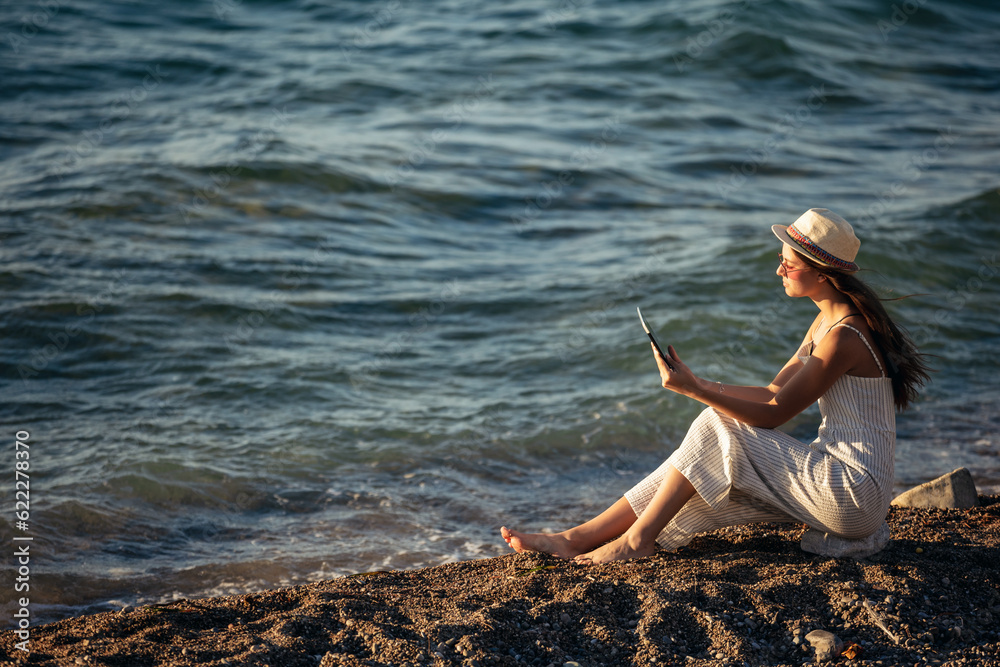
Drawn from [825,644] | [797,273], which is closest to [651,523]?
[825,644]

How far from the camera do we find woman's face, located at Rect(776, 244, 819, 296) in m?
3.44

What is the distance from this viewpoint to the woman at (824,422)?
3350mm

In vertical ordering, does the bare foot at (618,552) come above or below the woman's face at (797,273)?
below

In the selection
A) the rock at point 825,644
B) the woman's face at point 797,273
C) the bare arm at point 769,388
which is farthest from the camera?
the bare arm at point 769,388

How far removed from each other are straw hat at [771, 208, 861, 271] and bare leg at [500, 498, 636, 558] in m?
1.32

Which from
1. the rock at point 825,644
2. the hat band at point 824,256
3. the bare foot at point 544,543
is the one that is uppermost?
the hat band at point 824,256

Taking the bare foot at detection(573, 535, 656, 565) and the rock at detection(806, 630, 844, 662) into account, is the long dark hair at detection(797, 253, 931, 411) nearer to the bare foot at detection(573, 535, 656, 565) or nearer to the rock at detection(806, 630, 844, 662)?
the rock at detection(806, 630, 844, 662)

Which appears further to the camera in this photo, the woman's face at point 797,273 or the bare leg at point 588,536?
the bare leg at point 588,536

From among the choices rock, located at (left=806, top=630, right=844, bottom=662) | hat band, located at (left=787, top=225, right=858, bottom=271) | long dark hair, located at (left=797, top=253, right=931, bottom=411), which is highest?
hat band, located at (left=787, top=225, right=858, bottom=271)

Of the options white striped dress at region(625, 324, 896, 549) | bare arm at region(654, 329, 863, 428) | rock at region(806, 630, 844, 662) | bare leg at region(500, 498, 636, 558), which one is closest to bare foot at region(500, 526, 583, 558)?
bare leg at region(500, 498, 636, 558)

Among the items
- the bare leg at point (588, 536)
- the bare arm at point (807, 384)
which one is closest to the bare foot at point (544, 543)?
the bare leg at point (588, 536)

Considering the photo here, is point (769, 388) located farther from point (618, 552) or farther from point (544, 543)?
point (544, 543)

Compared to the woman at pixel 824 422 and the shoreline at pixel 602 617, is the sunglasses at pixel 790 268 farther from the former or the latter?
the shoreline at pixel 602 617

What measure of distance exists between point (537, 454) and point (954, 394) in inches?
129
